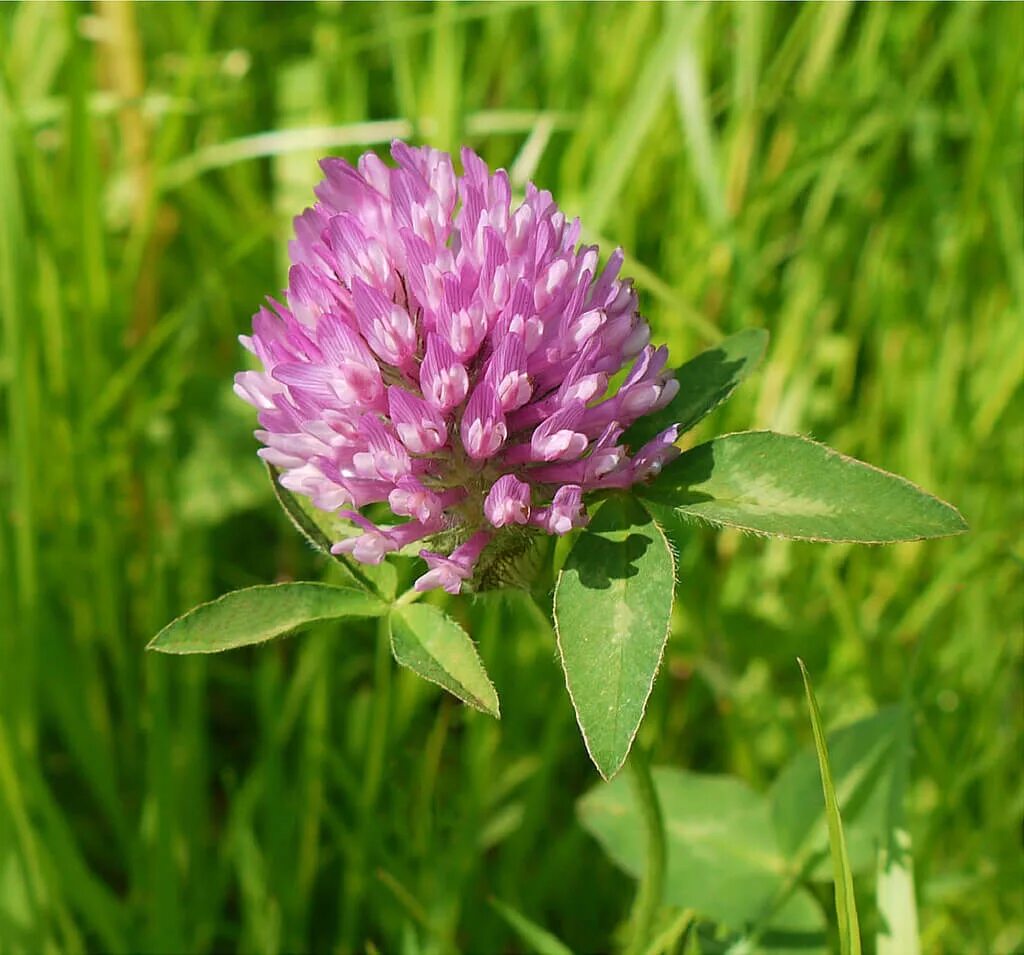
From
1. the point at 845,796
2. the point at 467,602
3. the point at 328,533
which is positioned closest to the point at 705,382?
the point at 328,533

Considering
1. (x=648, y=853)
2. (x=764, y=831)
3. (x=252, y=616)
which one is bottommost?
(x=764, y=831)

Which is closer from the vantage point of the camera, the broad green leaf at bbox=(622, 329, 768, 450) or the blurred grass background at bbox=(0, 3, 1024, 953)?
the broad green leaf at bbox=(622, 329, 768, 450)

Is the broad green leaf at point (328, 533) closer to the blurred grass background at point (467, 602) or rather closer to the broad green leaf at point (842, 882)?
the blurred grass background at point (467, 602)

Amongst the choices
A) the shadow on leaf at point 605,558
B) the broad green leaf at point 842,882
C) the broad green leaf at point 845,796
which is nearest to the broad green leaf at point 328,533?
the shadow on leaf at point 605,558

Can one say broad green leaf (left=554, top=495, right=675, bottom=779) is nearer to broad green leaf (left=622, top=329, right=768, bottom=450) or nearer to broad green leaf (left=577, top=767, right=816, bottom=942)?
broad green leaf (left=622, top=329, right=768, bottom=450)

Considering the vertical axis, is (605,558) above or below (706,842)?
above

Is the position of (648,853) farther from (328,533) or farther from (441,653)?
(328,533)

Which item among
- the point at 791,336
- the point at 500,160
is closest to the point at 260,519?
the point at 500,160

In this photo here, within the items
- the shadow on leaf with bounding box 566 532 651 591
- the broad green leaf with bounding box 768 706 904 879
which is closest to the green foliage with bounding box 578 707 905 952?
the broad green leaf with bounding box 768 706 904 879
